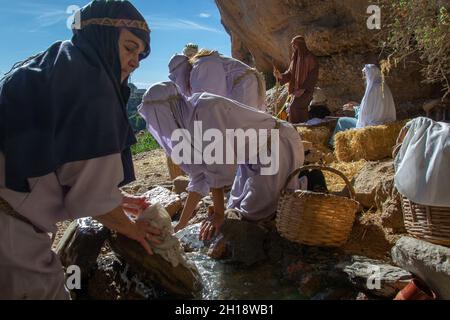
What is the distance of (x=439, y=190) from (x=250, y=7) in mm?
13781

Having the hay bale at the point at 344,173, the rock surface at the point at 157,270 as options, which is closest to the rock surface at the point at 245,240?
the rock surface at the point at 157,270

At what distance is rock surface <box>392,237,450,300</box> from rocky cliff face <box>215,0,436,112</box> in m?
9.82

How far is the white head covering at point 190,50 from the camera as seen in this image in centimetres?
545

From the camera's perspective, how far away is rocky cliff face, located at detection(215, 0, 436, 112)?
36.6ft

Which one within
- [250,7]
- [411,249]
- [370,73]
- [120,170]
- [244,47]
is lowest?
[411,249]

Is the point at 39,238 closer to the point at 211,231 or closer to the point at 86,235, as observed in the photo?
the point at 86,235

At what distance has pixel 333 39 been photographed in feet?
39.3

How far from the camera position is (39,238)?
1750mm

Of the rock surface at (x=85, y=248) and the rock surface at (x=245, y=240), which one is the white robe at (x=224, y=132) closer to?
the rock surface at (x=245, y=240)

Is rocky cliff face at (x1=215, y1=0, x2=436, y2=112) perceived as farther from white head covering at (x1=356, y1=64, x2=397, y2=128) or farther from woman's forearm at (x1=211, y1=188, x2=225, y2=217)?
woman's forearm at (x1=211, y1=188, x2=225, y2=217)

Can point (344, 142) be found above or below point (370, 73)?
below

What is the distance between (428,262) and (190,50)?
4256mm
